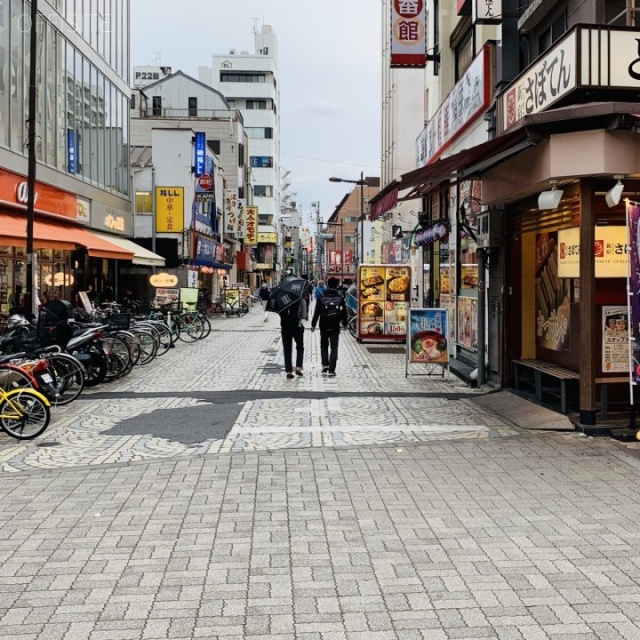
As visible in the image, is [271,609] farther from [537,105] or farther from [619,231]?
[537,105]

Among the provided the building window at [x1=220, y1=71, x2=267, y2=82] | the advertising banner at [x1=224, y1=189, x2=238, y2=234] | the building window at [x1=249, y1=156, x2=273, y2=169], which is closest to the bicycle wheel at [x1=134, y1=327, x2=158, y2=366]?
the advertising banner at [x1=224, y1=189, x2=238, y2=234]

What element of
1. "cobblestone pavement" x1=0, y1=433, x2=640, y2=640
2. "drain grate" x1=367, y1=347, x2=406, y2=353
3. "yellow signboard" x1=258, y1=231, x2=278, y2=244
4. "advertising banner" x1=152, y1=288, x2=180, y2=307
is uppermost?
"yellow signboard" x1=258, y1=231, x2=278, y2=244

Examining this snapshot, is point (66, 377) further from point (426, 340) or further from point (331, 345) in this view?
point (426, 340)

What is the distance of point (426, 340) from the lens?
43.2ft

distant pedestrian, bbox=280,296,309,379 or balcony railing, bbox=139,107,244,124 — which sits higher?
balcony railing, bbox=139,107,244,124

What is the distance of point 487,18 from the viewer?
11211mm

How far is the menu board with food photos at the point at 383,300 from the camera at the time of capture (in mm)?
19984

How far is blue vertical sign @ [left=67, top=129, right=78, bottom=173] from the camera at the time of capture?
24422 mm

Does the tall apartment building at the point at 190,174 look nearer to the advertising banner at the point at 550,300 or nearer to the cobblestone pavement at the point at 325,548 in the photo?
the advertising banner at the point at 550,300

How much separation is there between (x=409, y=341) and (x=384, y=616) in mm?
9617

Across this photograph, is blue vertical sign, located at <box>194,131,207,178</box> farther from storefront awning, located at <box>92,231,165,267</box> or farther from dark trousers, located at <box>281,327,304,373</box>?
dark trousers, located at <box>281,327,304,373</box>

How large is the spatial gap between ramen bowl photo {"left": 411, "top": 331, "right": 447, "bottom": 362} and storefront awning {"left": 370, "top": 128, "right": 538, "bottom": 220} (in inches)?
107

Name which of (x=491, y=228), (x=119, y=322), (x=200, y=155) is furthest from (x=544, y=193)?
(x=200, y=155)

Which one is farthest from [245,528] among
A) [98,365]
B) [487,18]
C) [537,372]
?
[487,18]
